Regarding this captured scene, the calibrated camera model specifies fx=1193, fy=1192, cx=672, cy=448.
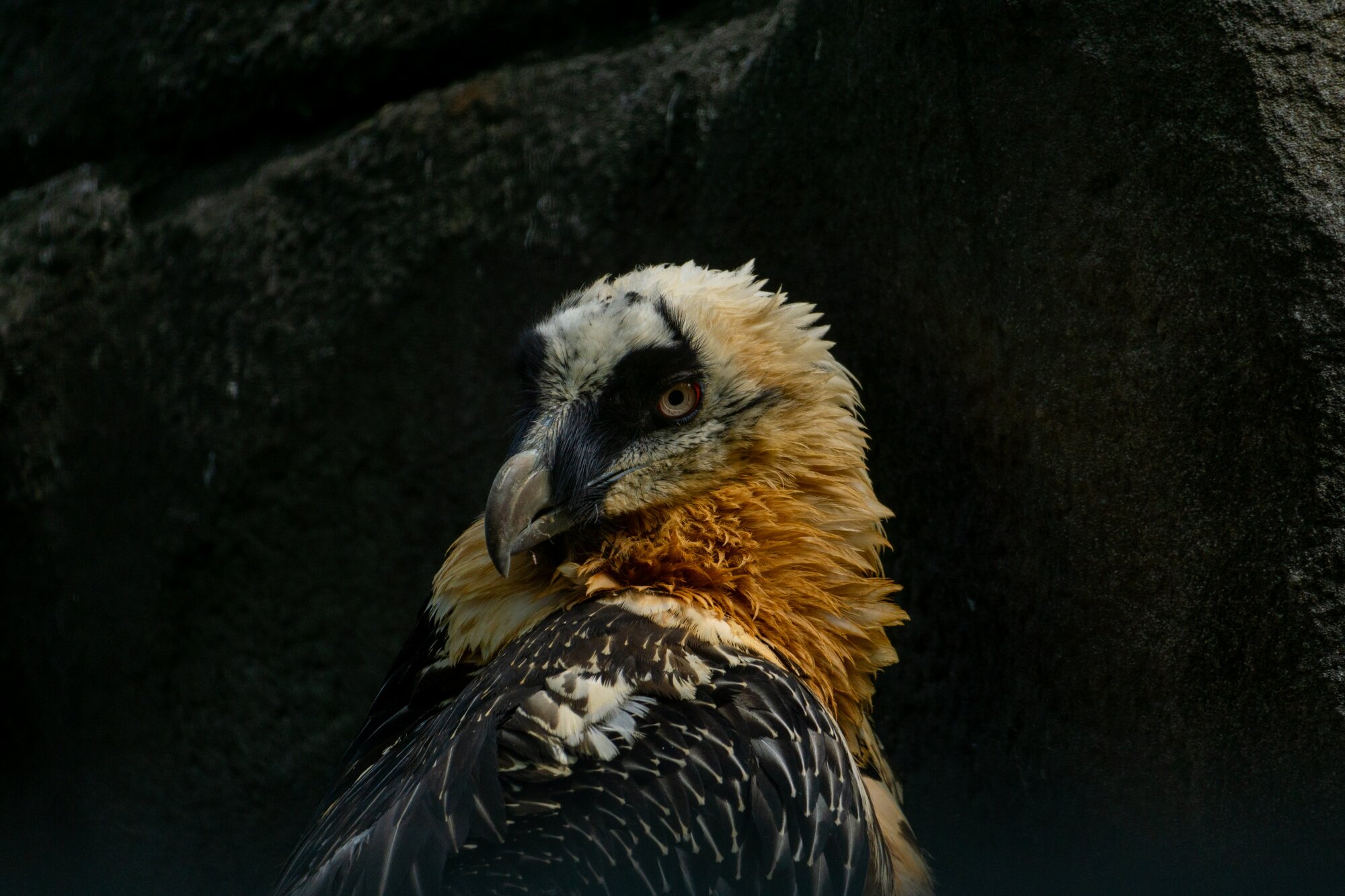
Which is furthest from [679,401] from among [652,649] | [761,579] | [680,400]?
[652,649]

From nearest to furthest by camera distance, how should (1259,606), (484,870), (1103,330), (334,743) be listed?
(484,870) < (1259,606) < (1103,330) < (334,743)

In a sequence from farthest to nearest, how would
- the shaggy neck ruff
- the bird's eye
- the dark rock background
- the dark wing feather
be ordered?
the bird's eye → the shaggy neck ruff → the dark rock background → the dark wing feather

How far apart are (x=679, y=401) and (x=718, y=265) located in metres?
1.23

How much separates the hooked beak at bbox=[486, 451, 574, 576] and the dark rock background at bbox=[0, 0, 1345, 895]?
1198 millimetres

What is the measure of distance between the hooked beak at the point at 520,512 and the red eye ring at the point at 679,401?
32 cm

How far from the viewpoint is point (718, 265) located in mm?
3898

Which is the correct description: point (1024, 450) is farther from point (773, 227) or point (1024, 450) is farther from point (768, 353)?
point (773, 227)

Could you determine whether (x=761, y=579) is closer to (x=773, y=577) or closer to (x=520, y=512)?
(x=773, y=577)

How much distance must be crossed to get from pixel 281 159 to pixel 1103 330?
3439 millimetres

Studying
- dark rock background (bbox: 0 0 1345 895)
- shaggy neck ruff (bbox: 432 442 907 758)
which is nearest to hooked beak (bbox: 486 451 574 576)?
shaggy neck ruff (bbox: 432 442 907 758)

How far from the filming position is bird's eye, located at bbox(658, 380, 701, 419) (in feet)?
9.04

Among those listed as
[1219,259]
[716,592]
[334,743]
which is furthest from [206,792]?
[1219,259]

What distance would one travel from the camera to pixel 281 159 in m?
4.84

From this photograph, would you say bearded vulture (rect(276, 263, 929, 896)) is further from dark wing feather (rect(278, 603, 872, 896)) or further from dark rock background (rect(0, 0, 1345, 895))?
dark rock background (rect(0, 0, 1345, 895))
